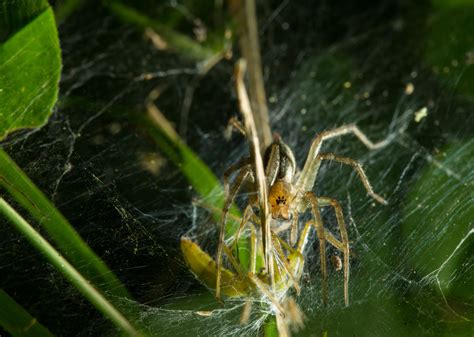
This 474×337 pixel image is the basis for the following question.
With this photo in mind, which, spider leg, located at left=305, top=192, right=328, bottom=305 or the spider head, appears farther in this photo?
the spider head

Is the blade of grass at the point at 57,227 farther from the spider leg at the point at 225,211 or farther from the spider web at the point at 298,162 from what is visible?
the spider leg at the point at 225,211

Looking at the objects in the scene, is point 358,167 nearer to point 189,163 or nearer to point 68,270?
point 189,163

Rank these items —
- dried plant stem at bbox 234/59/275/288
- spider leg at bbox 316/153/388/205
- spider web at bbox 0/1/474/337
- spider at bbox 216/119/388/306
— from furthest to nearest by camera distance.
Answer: spider leg at bbox 316/153/388/205, spider at bbox 216/119/388/306, spider web at bbox 0/1/474/337, dried plant stem at bbox 234/59/275/288

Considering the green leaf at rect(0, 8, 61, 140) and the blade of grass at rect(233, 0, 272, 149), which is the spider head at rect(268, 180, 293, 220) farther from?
the green leaf at rect(0, 8, 61, 140)

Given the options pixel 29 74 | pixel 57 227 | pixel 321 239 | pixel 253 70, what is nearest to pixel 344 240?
pixel 321 239

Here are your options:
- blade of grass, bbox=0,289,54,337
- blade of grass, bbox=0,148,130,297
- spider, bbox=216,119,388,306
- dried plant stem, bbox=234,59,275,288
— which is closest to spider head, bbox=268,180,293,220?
spider, bbox=216,119,388,306

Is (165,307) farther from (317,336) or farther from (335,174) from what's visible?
(335,174)

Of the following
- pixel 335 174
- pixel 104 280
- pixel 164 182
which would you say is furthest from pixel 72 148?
pixel 335 174

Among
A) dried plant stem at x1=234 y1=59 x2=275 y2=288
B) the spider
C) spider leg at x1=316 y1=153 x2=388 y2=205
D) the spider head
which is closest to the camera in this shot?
dried plant stem at x1=234 y1=59 x2=275 y2=288
